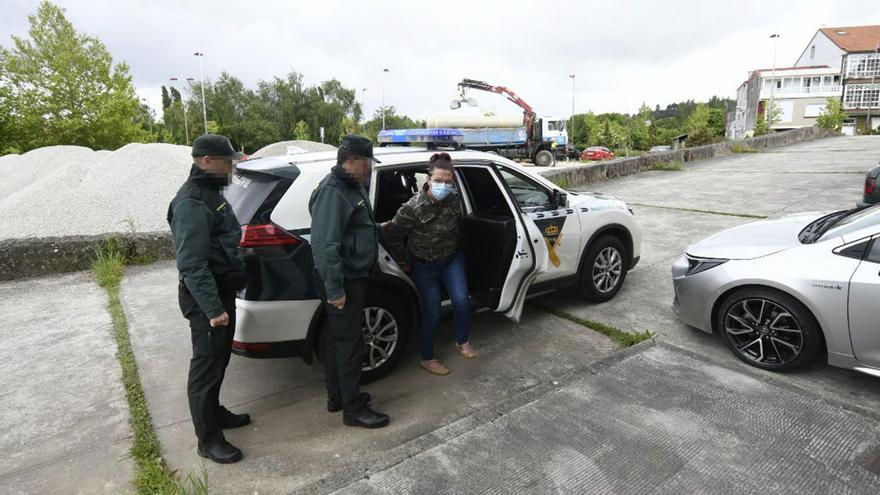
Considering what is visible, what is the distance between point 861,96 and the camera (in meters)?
62.8

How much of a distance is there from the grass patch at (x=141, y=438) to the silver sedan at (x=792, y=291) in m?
3.71

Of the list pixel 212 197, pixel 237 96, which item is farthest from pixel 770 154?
pixel 237 96

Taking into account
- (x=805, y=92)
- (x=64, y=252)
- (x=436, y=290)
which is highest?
(x=805, y=92)

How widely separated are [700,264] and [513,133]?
1008 inches

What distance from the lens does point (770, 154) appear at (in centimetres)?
2056

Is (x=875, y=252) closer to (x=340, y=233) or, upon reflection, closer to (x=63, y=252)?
(x=340, y=233)

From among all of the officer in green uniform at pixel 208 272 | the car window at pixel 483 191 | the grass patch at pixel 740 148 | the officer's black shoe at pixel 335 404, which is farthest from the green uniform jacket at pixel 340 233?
the grass patch at pixel 740 148

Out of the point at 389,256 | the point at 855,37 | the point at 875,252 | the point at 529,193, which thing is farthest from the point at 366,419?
the point at 855,37

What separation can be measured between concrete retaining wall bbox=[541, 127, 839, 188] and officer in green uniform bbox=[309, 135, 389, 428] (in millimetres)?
10281

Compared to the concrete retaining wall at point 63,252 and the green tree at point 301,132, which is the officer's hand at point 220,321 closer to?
the concrete retaining wall at point 63,252

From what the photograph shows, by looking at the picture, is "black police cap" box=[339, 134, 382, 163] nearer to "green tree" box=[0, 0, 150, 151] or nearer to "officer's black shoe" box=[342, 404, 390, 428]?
"officer's black shoe" box=[342, 404, 390, 428]

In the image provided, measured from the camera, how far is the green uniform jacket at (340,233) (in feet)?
9.82

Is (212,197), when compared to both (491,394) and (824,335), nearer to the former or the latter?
(491,394)

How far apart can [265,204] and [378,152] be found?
1.12 metres
